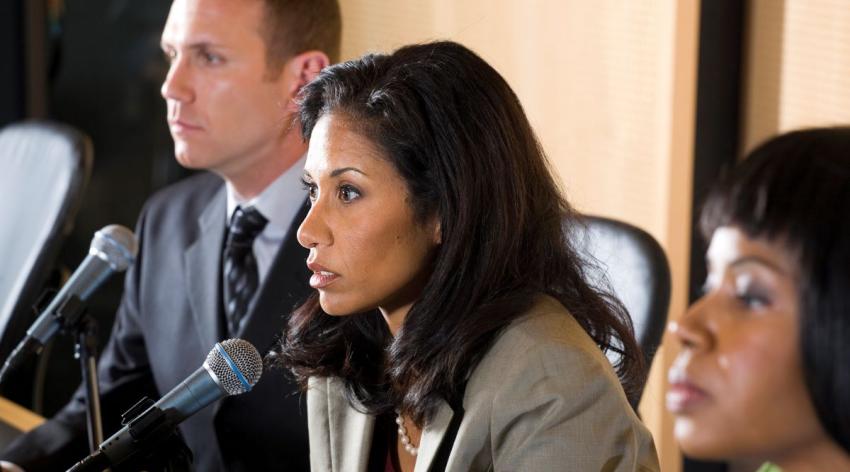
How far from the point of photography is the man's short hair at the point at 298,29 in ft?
7.30

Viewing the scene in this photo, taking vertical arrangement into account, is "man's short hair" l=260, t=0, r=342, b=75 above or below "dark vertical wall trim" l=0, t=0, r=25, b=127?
above

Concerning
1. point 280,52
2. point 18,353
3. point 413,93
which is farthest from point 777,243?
point 280,52

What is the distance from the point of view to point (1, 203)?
2625 mm

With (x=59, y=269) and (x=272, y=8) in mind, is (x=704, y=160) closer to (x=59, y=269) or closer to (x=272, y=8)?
(x=272, y=8)

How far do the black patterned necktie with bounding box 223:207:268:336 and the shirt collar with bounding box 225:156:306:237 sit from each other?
0.02m

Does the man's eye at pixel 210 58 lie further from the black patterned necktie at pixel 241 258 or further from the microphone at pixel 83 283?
the microphone at pixel 83 283

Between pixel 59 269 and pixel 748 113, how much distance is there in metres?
1.41

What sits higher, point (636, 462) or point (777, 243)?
point (777, 243)

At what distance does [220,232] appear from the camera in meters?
2.21

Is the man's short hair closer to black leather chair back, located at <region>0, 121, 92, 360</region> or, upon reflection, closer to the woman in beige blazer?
black leather chair back, located at <region>0, 121, 92, 360</region>

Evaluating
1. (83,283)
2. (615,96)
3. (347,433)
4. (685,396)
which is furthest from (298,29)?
(685,396)

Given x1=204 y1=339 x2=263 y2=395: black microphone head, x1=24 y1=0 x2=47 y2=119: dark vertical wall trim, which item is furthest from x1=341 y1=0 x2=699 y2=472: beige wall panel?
x1=24 y1=0 x2=47 y2=119: dark vertical wall trim

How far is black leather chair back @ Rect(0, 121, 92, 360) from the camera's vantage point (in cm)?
235

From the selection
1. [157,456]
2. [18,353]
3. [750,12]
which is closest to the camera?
[157,456]
